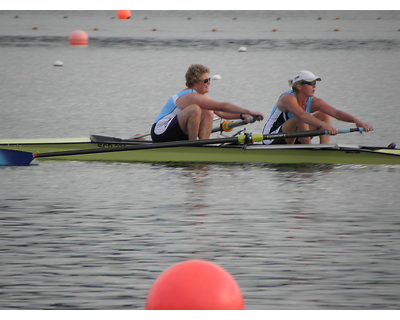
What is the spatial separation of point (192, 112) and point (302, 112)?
107 cm

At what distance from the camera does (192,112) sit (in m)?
8.78

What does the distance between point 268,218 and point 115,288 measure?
2.06m

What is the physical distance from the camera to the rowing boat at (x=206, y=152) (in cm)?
873

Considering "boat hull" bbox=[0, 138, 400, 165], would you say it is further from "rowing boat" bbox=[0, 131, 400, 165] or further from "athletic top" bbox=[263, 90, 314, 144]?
"athletic top" bbox=[263, 90, 314, 144]

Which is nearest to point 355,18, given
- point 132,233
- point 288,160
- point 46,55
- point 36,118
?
point 46,55

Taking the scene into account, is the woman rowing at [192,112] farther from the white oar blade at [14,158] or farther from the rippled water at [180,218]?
the white oar blade at [14,158]

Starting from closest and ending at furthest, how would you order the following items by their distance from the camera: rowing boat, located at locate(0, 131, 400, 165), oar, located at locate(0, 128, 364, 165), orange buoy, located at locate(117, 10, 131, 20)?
oar, located at locate(0, 128, 364, 165), rowing boat, located at locate(0, 131, 400, 165), orange buoy, located at locate(117, 10, 131, 20)

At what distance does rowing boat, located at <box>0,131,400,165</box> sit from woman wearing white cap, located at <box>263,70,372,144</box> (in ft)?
0.70

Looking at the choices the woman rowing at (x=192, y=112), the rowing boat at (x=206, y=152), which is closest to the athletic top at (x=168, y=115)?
the woman rowing at (x=192, y=112)

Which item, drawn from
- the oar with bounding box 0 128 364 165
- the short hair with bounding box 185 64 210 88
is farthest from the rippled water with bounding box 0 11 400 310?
the short hair with bounding box 185 64 210 88

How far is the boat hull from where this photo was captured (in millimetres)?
8781

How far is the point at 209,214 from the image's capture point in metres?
6.94

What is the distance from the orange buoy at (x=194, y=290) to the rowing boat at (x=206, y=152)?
176 inches

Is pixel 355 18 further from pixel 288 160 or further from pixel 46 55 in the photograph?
pixel 288 160
